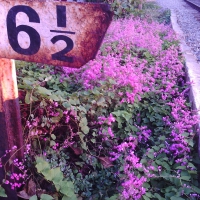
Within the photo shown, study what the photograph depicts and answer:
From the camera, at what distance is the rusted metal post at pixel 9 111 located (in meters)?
1.38

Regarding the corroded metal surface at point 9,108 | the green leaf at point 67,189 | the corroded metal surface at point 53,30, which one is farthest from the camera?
the green leaf at point 67,189

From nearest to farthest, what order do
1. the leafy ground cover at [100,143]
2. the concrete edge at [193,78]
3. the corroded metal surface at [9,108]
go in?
the corroded metal surface at [9,108] < the leafy ground cover at [100,143] < the concrete edge at [193,78]

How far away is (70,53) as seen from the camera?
3.54 ft

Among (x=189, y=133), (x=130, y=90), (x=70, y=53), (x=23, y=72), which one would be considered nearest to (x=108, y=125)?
(x=130, y=90)

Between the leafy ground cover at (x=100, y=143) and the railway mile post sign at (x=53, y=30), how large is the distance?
2.31ft

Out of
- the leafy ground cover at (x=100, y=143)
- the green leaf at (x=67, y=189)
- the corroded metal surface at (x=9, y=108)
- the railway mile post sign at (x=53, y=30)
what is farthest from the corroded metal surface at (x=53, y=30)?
the green leaf at (x=67, y=189)

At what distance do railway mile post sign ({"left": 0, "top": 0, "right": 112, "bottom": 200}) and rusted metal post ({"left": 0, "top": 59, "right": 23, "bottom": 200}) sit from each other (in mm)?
157

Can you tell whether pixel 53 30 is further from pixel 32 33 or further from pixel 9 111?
pixel 9 111

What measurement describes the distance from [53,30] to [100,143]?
1.45 metres

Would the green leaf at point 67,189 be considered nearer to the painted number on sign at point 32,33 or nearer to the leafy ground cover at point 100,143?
Answer: the leafy ground cover at point 100,143

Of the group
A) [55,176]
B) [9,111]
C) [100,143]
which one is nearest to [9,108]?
[9,111]

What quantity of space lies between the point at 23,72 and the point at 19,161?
3.99ft

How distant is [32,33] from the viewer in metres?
1.11

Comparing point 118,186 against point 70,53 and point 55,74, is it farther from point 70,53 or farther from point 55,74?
point 55,74
